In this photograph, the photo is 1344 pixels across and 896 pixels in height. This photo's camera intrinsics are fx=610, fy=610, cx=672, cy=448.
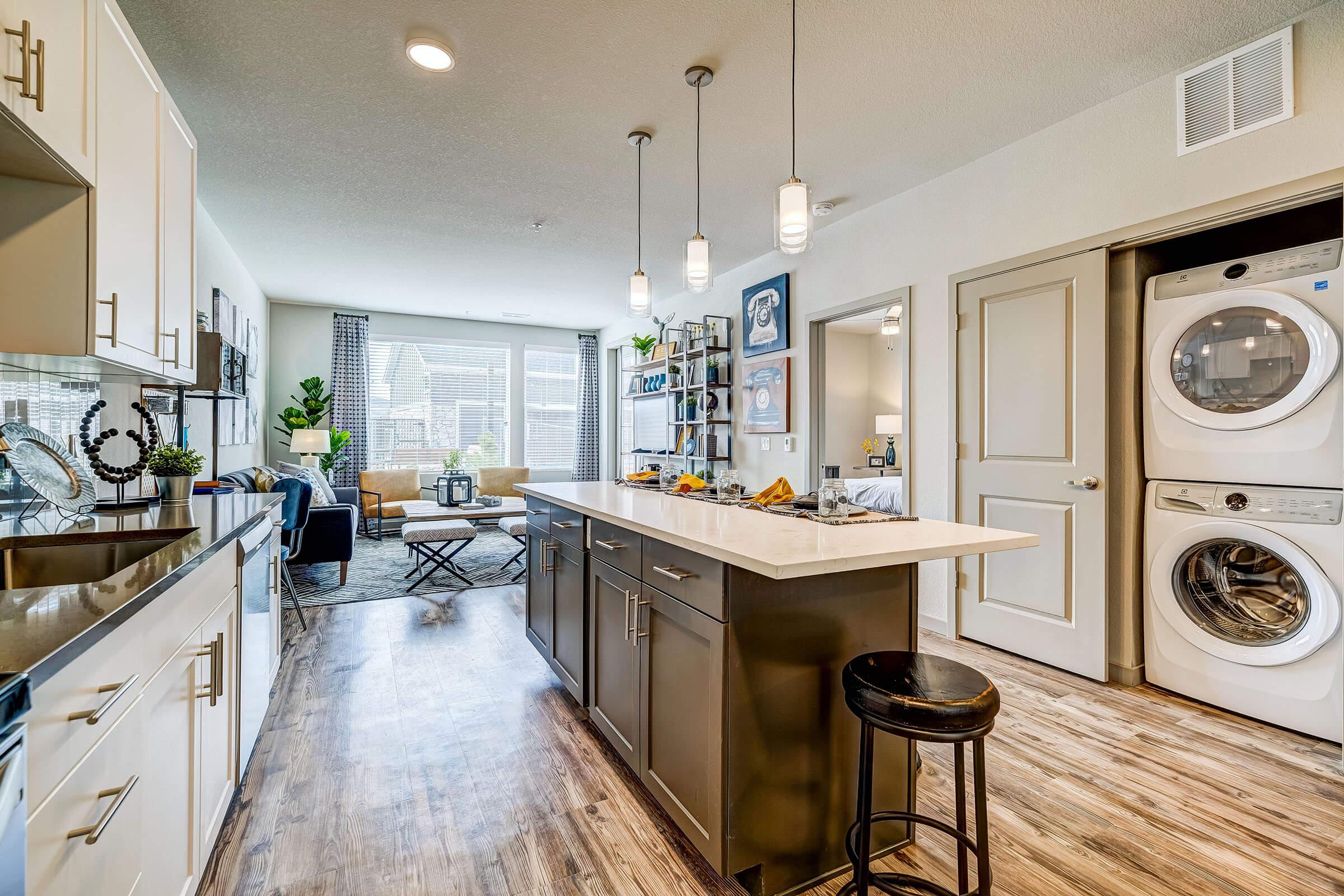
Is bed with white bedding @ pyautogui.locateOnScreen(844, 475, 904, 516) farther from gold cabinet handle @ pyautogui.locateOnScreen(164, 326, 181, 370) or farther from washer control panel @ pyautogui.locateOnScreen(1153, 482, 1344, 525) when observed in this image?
gold cabinet handle @ pyautogui.locateOnScreen(164, 326, 181, 370)

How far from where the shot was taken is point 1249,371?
2.35 metres

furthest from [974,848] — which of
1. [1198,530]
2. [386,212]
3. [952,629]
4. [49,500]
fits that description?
[386,212]

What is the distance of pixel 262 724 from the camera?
235 centimetres

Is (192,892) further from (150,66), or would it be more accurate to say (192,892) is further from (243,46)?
(243,46)

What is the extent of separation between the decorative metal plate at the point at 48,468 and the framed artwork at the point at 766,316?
392 cm

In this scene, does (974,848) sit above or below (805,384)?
below

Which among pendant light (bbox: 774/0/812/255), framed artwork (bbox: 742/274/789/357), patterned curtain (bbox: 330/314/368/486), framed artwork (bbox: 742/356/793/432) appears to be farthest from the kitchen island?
patterned curtain (bbox: 330/314/368/486)

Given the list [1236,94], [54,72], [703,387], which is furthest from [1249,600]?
[54,72]

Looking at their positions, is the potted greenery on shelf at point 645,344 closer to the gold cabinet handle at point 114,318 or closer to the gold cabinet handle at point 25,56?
the gold cabinet handle at point 114,318

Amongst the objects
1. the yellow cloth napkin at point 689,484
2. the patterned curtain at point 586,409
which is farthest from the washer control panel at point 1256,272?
the patterned curtain at point 586,409

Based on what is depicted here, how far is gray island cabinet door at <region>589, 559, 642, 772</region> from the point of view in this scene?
1.87 meters

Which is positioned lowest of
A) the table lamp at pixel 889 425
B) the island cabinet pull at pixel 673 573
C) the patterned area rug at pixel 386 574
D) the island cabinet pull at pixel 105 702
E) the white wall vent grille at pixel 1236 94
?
the patterned area rug at pixel 386 574

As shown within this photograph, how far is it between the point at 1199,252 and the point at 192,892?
4476mm

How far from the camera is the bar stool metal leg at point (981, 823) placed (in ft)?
4.18
